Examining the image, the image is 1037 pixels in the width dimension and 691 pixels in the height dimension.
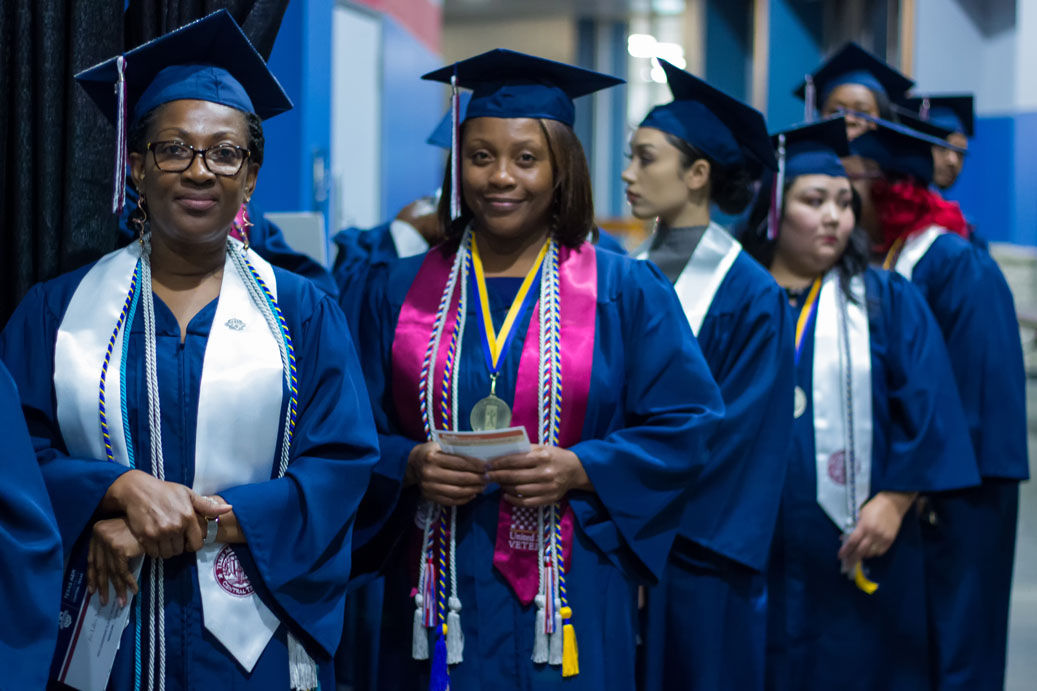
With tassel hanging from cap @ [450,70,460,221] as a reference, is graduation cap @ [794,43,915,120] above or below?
above

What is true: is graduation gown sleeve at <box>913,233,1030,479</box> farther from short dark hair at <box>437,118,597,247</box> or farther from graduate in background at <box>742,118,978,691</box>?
short dark hair at <box>437,118,597,247</box>

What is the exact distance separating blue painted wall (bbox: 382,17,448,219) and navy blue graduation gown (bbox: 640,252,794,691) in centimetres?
608

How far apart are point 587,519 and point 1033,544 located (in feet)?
17.5

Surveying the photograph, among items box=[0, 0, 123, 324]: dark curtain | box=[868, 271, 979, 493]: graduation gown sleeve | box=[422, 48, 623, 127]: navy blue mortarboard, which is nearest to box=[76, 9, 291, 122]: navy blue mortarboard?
box=[0, 0, 123, 324]: dark curtain

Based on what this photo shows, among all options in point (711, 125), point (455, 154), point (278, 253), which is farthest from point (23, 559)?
point (711, 125)

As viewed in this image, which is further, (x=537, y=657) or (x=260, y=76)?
(x=537, y=657)

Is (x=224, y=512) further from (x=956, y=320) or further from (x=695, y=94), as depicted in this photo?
(x=956, y=320)

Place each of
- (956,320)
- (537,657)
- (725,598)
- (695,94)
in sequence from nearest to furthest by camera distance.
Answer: (537,657), (725,598), (695,94), (956,320)

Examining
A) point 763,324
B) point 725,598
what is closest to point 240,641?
point 725,598

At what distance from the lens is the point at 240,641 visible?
2.04m

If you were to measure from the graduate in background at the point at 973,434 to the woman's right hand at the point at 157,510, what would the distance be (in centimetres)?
263

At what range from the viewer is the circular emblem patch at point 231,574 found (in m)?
2.05

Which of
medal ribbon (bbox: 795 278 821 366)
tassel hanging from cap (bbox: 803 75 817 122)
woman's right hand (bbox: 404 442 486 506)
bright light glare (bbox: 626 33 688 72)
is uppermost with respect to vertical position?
bright light glare (bbox: 626 33 688 72)

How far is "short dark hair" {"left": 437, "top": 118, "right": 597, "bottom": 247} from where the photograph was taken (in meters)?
2.53
